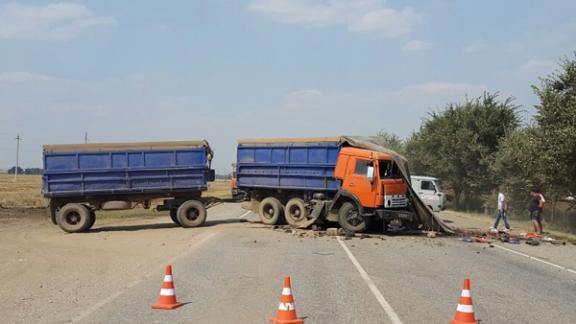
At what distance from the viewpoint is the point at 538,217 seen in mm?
21750

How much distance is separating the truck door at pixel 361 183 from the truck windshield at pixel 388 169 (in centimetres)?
32

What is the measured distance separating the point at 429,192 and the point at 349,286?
79.6 feet

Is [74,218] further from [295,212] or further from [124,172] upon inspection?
[295,212]

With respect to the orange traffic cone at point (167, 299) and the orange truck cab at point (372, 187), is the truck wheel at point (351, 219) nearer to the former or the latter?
the orange truck cab at point (372, 187)

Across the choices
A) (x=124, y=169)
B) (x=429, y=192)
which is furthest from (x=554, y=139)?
(x=124, y=169)

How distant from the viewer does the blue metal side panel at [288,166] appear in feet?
68.4

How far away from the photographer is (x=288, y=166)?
21.8 m

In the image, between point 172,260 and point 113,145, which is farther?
point 113,145

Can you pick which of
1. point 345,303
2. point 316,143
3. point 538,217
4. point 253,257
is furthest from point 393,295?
point 538,217

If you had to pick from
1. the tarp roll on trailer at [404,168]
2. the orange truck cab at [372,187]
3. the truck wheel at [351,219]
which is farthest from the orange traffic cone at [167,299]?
the tarp roll on trailer at [404,168]

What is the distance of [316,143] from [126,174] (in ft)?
23.9

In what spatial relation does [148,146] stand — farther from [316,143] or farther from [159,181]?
[316,143]

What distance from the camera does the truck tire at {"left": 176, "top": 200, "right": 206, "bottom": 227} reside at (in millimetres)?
22812

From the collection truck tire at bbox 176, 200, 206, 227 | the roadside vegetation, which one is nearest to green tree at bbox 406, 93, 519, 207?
the roadside vegetation
